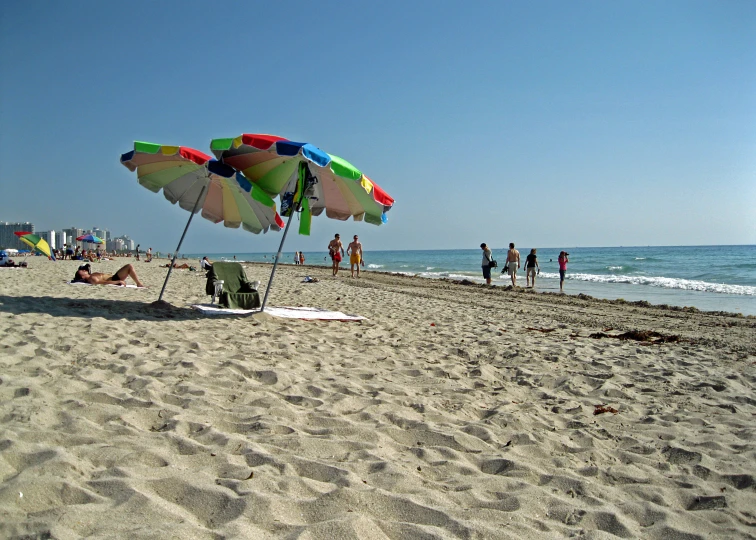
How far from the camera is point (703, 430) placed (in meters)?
3.46

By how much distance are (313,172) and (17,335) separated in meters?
4.11

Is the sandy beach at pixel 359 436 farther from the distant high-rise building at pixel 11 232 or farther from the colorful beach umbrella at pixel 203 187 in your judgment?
the distant high-rise building at pixel 11 232

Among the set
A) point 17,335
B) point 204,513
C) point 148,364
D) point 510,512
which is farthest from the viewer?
point 17,335

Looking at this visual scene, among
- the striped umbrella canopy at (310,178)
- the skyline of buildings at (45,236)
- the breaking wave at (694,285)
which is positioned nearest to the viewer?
the striped umbrella canopy at (310,178)

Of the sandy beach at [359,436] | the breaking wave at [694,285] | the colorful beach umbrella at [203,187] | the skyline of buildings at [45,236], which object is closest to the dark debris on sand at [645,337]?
the sandy beach at [359,436]

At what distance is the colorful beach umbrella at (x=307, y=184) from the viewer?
6.61m

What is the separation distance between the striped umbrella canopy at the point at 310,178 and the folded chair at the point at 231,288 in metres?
1.47

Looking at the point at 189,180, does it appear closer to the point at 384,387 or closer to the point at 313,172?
the point at 313,172

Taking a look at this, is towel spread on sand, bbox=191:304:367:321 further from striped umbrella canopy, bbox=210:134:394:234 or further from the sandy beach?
striped umbrella canopy, bbox=210:134:394:234

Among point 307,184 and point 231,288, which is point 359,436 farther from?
point 231,288

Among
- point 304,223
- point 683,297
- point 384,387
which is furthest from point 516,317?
point 683,297

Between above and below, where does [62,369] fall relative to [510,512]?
above

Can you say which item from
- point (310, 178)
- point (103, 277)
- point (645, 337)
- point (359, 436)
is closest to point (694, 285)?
point (645, 337)

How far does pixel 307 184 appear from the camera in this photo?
7.31m
